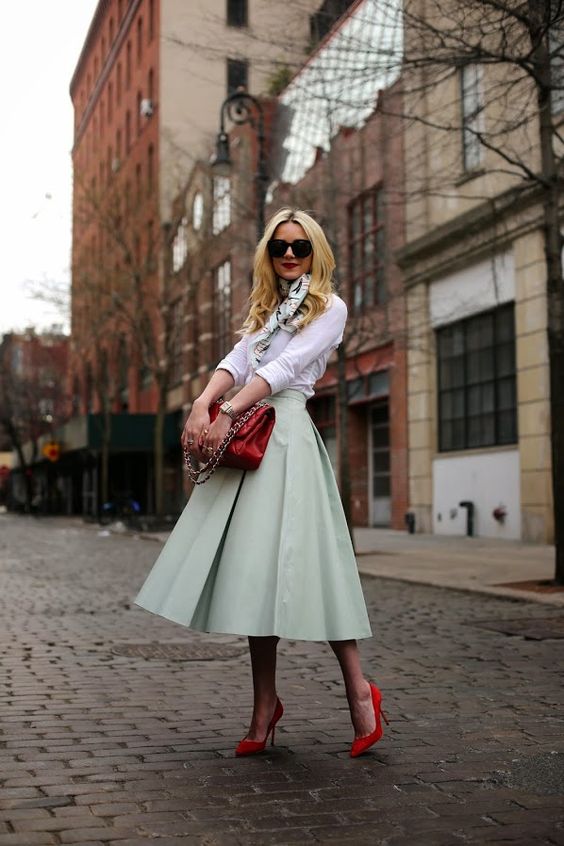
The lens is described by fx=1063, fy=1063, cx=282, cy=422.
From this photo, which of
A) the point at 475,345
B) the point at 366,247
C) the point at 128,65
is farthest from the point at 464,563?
the point at 128,65

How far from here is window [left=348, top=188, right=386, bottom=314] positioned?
74.3ft

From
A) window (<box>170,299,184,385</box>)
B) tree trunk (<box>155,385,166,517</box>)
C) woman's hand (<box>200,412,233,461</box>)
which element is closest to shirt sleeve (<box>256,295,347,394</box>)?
woman's hand (<box>200,412,233,461</box>)

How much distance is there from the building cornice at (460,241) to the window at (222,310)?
13202mm

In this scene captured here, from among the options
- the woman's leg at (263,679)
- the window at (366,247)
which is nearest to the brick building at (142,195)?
the window at (366,247)

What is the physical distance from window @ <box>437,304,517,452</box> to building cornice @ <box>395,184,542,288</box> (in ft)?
3.96

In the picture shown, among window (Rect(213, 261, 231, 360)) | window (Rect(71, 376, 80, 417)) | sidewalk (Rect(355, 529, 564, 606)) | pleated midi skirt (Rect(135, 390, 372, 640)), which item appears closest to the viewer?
pleated midi skirt (Rect(135, 390, 372, 640))

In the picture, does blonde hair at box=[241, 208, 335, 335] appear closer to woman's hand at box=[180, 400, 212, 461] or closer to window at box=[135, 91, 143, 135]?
woman's hand at box=[180, 400, 212, 461]

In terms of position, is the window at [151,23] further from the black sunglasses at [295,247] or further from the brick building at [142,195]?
the black sunglasses at [295,247]

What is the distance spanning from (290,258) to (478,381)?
57.5 feet

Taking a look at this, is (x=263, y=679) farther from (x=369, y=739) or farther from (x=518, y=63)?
(x=518, y=63)

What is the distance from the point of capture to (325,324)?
4133mm

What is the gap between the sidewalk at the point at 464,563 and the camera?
11.4m

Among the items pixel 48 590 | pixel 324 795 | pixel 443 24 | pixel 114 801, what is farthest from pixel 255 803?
pixel 443 24

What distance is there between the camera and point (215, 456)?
154 inches
